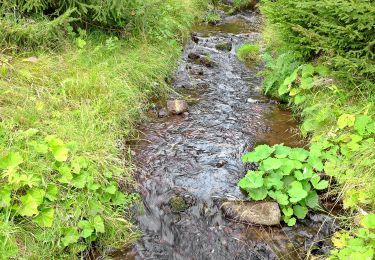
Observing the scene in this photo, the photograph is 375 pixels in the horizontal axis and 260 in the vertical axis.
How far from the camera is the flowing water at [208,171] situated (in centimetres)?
387

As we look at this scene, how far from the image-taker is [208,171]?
190 inches

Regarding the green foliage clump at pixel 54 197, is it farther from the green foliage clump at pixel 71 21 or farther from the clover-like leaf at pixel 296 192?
the green foliage clump at pixel 71 21

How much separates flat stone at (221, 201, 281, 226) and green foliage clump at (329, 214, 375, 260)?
65 centimetres

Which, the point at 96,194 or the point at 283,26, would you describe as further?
the point at 283,26

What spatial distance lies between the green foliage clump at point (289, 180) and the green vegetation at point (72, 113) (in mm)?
1425

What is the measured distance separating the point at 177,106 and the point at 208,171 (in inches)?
66.1

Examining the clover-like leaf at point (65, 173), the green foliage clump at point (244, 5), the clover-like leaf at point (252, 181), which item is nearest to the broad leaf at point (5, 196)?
the clover-like leaf at point (65, 173)

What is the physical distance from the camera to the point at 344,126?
467 centimetres

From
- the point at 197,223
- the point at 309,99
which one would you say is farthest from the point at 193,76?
the point at 197,223

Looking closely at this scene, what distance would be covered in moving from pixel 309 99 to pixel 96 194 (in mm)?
3544

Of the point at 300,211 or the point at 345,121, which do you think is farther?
the point at 345,121

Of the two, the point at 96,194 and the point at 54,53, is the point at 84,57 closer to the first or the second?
the point at 54,53

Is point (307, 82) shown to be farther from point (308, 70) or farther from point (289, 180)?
point (289, 180)

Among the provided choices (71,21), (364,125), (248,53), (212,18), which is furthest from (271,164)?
(212,18)
